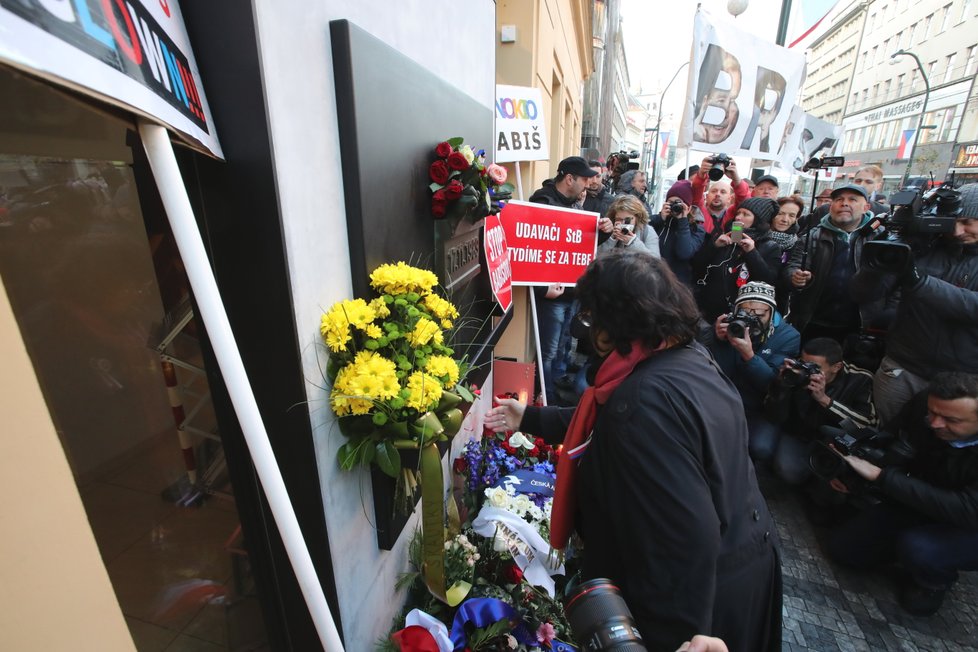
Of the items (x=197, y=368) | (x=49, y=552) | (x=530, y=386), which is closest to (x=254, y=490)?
(x=197, y=368)

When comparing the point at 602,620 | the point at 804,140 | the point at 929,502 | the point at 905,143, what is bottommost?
the point at 929,502

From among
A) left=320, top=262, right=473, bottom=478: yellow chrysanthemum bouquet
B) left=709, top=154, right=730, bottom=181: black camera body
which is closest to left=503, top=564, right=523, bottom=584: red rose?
left=320, top=262, right=473, bottom=478: yellow chrysanthemum bouquet

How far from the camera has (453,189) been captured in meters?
1.91

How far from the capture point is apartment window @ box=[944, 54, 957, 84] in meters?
29.1

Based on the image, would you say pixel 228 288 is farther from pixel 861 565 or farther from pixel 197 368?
pixel 861 565

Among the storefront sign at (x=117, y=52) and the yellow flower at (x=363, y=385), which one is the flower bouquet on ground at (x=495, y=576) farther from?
the storefront sign at (x=117, y=52)

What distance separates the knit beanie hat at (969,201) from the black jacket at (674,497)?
299 cm

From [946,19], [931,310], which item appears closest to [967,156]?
[946,19]

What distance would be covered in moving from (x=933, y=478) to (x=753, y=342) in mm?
1203

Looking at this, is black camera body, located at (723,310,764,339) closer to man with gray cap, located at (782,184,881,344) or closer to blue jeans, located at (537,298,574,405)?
man with gray cap, located at (782,184,881,344)

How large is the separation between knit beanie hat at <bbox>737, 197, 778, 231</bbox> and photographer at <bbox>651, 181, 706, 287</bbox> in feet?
1.71

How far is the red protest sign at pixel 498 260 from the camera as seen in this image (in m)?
2.92

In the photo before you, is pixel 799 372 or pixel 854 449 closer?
pixel 854 449

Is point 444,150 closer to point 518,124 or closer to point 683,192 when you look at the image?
point 518,124
